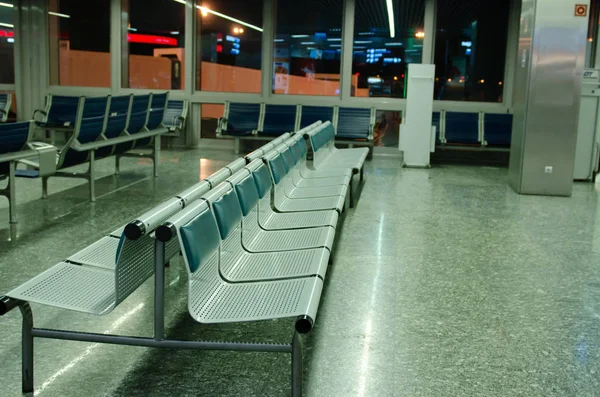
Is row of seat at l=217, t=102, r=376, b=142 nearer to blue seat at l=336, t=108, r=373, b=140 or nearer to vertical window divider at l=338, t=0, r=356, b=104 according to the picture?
blue seat at l=336, t=108, r=373, b=140

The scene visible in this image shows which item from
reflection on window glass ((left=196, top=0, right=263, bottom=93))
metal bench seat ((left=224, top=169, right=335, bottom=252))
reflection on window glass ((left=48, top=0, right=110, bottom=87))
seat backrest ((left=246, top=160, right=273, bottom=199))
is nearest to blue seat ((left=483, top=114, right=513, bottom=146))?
reflection on window glass ((left=196, top=0, right=263, bottom=93))

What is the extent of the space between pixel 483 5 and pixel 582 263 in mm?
7650

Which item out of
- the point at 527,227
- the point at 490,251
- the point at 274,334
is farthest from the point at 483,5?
the point at 274,334

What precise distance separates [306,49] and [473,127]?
318 cm

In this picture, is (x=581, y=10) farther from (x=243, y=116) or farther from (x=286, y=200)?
(x=243, y=116)

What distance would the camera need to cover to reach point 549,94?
745 cm

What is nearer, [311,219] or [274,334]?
[274,334]

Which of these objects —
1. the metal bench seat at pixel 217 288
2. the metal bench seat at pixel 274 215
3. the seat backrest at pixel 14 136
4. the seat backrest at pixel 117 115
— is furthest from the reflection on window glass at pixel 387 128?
the metal bench seat at pixel 217 288

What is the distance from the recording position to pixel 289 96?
11734 millimetres

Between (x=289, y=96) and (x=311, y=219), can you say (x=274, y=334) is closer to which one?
(x=311, y=219)

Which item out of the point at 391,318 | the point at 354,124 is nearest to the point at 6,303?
the point at 391,318

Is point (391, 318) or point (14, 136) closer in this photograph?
point (391, 318)

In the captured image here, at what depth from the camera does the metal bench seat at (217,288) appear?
2.46 m

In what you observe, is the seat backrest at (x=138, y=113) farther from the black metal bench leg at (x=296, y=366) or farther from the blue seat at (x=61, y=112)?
the black metal bench leg at (x=296, y=366)
